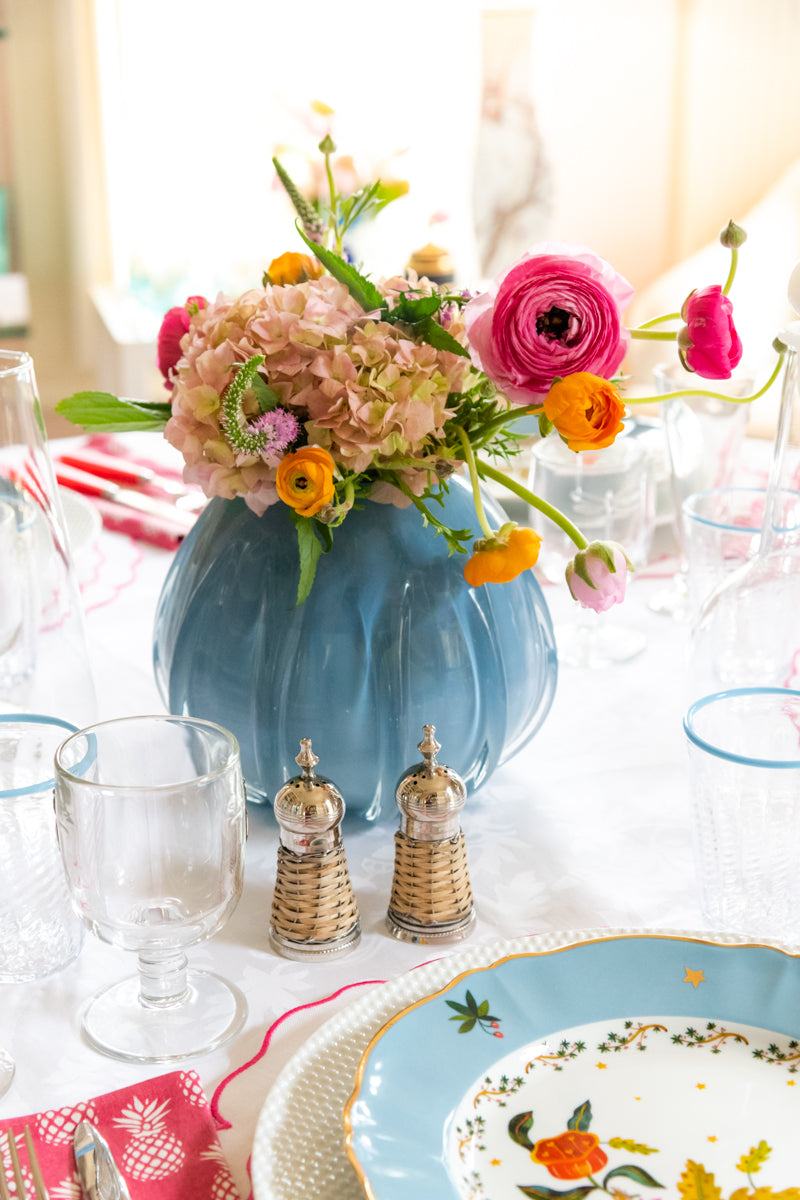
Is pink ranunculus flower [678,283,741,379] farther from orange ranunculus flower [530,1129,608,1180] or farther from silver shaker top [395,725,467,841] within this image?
orange ranunculus flower [530,1129,608,1180]

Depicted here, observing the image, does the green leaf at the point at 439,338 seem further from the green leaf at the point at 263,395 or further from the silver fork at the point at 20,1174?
the silver fork at the point at 20,1174

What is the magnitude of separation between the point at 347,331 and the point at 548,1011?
38 centimetres

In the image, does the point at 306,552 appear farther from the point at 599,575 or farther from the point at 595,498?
the point at 595,498

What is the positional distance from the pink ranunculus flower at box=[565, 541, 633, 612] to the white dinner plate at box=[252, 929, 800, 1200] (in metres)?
0.18

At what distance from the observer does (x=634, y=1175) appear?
1.60 ft

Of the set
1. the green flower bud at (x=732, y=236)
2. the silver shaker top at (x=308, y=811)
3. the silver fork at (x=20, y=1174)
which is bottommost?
the silver fork at (x=20, y=1174)

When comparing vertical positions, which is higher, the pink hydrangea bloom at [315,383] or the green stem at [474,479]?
the pink hydrangea bloom at [315,383]

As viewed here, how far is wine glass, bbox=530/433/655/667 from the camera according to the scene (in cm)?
99

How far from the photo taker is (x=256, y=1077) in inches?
22.2

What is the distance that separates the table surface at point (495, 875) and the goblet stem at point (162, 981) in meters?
0.02

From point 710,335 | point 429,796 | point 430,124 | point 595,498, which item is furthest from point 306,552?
point 430,124

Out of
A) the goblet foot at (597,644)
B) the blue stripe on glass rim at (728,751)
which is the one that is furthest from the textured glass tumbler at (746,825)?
the goblet foot at (597,644)

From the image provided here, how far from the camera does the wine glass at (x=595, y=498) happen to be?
0.99 meters

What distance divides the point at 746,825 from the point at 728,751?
0.05 meters
